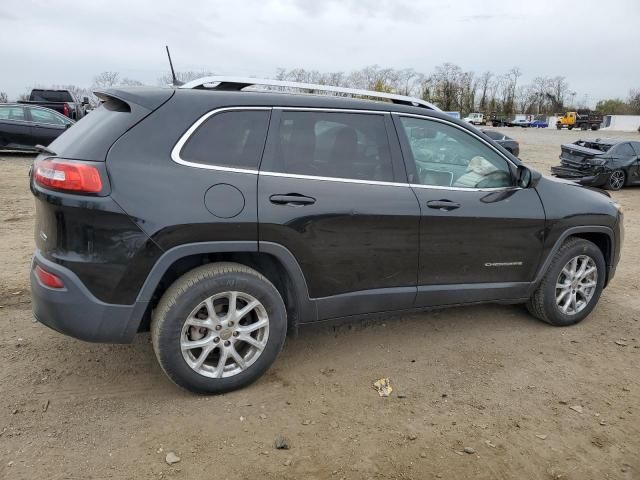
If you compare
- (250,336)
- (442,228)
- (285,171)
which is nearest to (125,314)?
(250,336)

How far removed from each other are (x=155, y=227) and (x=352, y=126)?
56.9 inches

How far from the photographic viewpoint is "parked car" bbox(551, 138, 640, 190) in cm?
1416

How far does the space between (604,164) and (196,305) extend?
14119 mm

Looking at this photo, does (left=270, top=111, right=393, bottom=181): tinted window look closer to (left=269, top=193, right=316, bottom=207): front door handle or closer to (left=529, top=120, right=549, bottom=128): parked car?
(left=269, top=193, right=316, bottom=207): front door handle

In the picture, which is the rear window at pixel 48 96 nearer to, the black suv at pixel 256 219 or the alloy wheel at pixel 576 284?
the black suv at pixel 256 219

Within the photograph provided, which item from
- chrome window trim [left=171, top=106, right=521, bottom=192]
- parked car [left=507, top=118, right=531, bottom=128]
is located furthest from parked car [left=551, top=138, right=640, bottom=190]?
parked car [left=507, top=118, right=531, bottom=128]

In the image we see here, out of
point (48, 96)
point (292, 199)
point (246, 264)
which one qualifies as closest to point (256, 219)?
point (292, 199)

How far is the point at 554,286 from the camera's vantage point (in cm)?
424

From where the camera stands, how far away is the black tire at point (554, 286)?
13.8 ft

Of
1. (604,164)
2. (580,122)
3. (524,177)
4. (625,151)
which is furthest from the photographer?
(580,122)

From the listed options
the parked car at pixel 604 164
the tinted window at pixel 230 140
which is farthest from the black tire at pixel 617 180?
the tinted window at pixel 230 140

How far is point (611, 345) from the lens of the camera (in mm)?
4141

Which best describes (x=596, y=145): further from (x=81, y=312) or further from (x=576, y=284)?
(x=81, y=312)

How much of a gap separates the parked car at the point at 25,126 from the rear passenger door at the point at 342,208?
41.9ft
